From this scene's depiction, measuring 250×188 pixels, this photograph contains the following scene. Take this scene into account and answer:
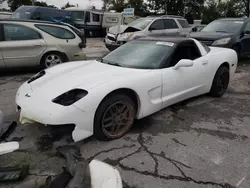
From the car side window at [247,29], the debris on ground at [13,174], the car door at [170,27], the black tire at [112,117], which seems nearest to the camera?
the debris on ground at [13,174]

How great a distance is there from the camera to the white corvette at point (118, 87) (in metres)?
2.77

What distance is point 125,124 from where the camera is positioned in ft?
10.7

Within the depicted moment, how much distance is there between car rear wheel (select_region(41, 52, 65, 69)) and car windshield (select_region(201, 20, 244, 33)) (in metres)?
5.44

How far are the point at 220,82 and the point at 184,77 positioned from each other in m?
1.35

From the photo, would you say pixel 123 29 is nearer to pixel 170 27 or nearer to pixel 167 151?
pixel 170 27

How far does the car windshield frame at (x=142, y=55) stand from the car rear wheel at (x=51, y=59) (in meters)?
3.12

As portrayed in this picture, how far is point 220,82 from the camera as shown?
4.80 metres

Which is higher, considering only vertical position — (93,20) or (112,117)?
(93,20)

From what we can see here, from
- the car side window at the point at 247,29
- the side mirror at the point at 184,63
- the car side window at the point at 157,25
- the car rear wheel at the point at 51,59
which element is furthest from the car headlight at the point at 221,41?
the car rear wheel at the point at 51,59

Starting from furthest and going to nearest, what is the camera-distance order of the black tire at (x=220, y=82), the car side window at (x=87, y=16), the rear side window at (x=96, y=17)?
the rear side window at (x=96, y=17) < the car side window at (x=87, y=16) < the black tire at (x=220, y=82)

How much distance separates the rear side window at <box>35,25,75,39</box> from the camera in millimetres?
6707

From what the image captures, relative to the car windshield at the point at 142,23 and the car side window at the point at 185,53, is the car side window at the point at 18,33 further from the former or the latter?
the car windshield at the point at 142,23

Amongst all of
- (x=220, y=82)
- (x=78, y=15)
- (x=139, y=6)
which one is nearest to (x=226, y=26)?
(x=220, y=82)

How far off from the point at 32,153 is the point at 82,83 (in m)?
1.00
